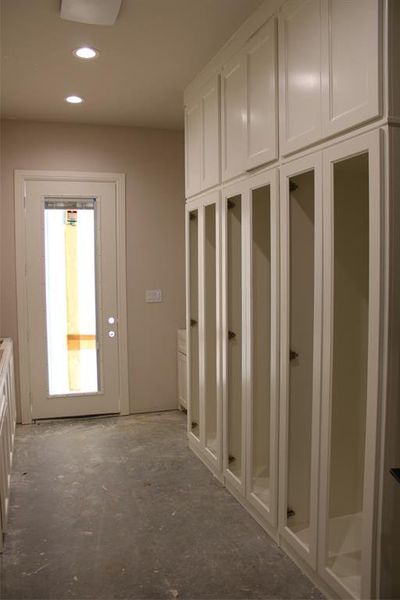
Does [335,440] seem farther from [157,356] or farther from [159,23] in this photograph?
[157,356]

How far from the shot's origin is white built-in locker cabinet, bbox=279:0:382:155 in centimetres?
188

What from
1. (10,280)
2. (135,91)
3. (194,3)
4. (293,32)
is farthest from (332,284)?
(10,280)

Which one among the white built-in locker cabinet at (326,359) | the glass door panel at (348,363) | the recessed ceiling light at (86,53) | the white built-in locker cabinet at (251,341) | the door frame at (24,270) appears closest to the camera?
the white built-in locker cabinet at (326,359)

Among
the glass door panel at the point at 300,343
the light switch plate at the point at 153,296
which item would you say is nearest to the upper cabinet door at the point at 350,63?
the glass door panel at the point at 300,343

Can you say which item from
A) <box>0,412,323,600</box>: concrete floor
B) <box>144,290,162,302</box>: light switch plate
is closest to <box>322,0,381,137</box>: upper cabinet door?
<box>0,412,323,600</box>: concrete floor

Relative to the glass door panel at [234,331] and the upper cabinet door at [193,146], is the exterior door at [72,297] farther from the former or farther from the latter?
the glass door panel at [234,331]

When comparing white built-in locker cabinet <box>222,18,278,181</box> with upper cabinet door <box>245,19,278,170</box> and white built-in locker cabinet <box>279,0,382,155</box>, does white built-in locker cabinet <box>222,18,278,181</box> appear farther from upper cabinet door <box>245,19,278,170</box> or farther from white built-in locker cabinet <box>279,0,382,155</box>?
white built-in locker cabinet <box>279,0,382,155</box>

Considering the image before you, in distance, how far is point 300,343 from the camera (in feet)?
8.50

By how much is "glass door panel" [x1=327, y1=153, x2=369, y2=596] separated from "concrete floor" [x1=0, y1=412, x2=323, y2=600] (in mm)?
309

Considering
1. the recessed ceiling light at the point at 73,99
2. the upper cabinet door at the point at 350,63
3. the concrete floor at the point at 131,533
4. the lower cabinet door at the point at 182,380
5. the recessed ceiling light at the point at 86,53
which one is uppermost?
the recessed ceiling light at the point at 73,99

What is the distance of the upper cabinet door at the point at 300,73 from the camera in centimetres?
222

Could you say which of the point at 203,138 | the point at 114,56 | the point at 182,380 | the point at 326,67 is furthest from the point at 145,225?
the point at 326,67

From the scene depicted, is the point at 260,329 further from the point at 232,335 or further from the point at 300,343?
the point at 300,343

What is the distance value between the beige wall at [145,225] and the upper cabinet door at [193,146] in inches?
48.6
